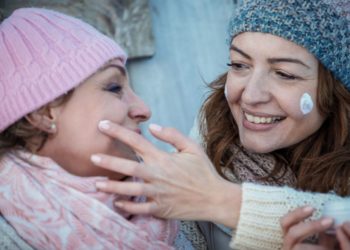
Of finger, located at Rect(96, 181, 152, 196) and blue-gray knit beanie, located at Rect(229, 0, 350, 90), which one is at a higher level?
blue-gray knit beanie, located at Rect(229, 0, 350, 90)

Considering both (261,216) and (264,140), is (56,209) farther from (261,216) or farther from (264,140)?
(264,140)

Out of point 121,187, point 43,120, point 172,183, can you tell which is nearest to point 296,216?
point 172,183

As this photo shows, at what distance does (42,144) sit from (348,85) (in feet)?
3.50

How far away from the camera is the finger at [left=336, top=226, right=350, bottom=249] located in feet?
4.34

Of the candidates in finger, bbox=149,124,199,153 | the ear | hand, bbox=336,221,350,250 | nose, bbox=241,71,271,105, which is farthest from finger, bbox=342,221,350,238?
the ear

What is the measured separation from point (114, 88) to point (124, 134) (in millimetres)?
158

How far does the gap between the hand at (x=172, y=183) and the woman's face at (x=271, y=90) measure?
329 mm

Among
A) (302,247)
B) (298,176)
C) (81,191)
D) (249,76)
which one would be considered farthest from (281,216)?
(81,191)

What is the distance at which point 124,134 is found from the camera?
134cm

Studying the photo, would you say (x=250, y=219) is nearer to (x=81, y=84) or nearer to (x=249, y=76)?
(x=249, y=76)

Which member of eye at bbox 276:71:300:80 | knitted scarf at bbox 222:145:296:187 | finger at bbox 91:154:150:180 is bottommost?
knitted scarf at bbox 222:145:296:187

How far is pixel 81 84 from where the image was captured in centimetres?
135

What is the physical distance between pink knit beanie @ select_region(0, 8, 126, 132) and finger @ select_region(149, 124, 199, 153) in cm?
23

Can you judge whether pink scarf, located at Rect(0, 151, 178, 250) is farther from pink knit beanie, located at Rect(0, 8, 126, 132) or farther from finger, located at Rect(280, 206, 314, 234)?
finger, located at Rect(280, 206, 314, 234)
